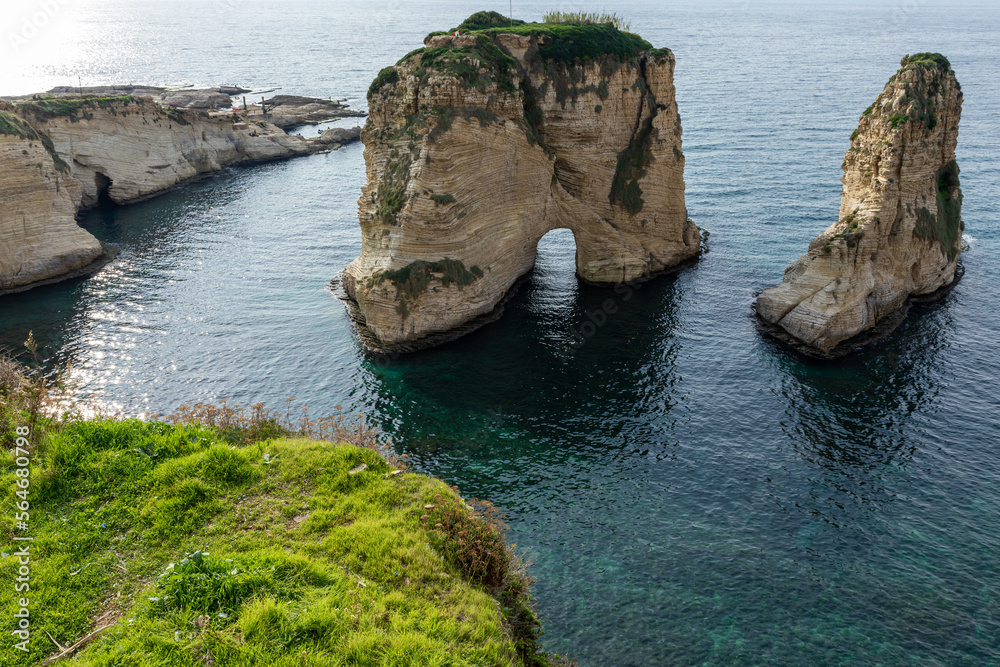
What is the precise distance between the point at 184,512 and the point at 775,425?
26499mm

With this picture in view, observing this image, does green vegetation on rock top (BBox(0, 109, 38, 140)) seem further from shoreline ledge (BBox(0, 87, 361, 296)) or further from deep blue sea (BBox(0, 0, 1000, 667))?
deep blue sea (BBox(0, 0, 1000, 667))

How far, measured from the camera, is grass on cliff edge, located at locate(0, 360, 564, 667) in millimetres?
12000

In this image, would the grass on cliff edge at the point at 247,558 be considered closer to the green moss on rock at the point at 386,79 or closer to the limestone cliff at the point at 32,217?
the green moss on rock at the point at 386,79

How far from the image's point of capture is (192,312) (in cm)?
4256

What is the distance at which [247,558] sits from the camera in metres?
13.8

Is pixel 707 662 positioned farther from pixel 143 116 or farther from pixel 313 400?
pixel 143 116

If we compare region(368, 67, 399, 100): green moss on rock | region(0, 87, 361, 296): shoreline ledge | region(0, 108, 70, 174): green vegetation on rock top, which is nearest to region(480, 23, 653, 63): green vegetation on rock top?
region(368, 67, 399, 100): green moss on rock

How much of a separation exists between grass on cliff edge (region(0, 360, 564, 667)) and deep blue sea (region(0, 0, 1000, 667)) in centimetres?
757

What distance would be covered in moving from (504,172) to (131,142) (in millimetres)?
47862

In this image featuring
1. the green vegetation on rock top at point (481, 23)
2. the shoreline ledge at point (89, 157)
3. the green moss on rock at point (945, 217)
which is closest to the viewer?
the green moss on rock at point (945, 217)

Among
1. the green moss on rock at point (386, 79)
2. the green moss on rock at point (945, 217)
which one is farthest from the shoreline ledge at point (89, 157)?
the green moss on rock at point (945, 217)

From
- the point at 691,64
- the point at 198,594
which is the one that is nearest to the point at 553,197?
the point at 198,594

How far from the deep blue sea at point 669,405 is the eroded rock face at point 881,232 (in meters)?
2.01

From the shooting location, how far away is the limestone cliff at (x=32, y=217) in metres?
45.8
